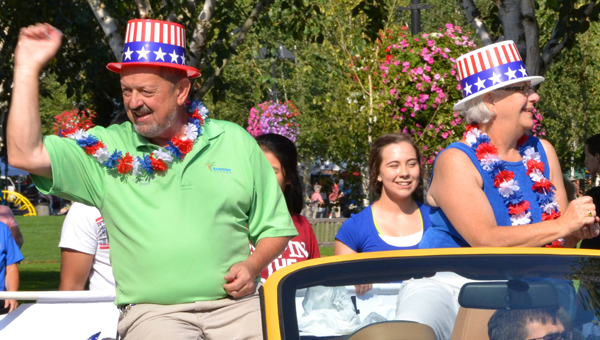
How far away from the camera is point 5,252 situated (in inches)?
226

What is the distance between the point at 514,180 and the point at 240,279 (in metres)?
1.50

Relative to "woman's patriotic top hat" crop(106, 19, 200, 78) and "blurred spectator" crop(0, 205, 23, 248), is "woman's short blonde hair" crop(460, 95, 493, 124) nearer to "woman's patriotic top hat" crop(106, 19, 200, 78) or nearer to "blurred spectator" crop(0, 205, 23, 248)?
"woman's patriotic top hat" crop(106, 19, 200, 78)

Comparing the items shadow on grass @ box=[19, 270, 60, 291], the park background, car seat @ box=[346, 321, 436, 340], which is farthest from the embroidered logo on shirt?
shadow on grass @ box=[19, 270, 60, 291]

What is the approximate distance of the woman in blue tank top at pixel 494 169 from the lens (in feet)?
11.8

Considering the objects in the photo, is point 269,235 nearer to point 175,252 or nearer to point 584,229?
point 175,252

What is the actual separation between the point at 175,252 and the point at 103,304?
1349 millimetres

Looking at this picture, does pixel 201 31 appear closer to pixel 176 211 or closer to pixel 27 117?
pixel 176 211

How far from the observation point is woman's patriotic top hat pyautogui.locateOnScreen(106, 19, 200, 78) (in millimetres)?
3441

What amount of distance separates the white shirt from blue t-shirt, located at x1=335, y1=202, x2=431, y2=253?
4.66 feet

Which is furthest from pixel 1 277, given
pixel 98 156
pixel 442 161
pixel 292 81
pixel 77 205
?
pixel 292 81

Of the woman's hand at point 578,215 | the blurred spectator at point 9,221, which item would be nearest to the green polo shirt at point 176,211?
the woman's hand at point 578,215

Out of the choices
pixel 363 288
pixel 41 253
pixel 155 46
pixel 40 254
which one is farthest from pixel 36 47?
pixel 41 253

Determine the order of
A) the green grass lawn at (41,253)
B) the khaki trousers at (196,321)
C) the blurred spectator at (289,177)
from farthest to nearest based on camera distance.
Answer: the green grass lawn at (41,253) < the blurred spectator at (289,177) < the khaki trousers at (196,321)

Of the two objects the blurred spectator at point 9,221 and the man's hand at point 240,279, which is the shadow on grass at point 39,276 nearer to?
the blurred spectator at point 9,221
